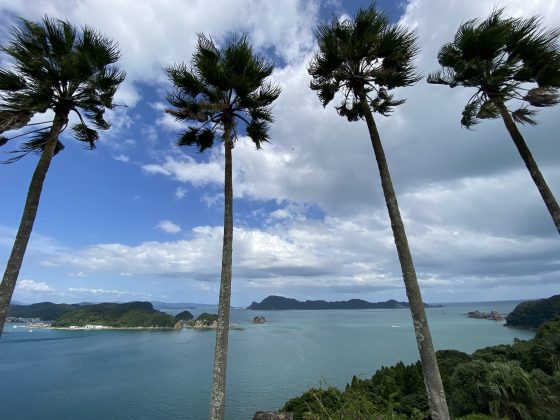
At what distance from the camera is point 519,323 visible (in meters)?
119

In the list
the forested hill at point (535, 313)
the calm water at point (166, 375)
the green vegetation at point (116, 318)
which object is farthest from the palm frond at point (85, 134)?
the green vegetation at point (116, 318)

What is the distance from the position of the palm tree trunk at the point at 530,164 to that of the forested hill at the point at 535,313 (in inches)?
4360

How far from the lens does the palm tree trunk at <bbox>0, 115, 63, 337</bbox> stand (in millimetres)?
6051

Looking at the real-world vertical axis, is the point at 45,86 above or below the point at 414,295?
above

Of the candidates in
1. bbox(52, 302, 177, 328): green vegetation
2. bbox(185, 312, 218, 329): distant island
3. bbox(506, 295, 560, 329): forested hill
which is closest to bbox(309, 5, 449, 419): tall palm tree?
bbox(506, 295, 560, 329): forested hill

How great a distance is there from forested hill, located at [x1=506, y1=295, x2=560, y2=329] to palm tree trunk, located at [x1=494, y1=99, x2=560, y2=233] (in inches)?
4360

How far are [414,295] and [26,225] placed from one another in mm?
8219

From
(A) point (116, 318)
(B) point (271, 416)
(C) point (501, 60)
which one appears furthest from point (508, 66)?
(A) point (116, 318)

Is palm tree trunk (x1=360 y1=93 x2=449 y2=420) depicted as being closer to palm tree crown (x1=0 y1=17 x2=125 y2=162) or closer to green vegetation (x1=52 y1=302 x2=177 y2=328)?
palm tree crown (x1=0 y1=17 x2=125 y2=162)

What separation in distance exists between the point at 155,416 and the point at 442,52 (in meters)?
44.1

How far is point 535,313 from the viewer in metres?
108

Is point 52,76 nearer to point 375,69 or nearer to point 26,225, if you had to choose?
point 26,225

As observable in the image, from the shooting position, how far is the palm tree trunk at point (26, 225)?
6051 millimetres

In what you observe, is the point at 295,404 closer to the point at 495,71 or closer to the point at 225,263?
the point at 225,263
